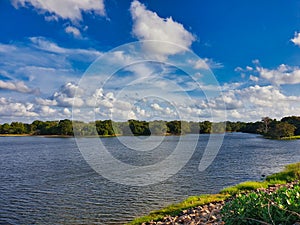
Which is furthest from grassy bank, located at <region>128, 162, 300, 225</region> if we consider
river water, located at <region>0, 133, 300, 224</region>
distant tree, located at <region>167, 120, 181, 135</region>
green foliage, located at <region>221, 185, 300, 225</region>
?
distant tree, located at <region>167, 120, 181, 135</region>

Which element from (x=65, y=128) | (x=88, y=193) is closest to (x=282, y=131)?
(x=65, y=128)

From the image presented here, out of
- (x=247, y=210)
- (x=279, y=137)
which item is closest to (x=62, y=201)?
(x=247, y=210)

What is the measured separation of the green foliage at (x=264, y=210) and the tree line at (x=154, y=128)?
72582mm

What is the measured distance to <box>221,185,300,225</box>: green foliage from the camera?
5965 millimetres

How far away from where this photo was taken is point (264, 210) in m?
6.05

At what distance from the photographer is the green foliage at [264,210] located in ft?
19.6

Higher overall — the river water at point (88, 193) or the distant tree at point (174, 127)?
the distant tree at point (174, 127)

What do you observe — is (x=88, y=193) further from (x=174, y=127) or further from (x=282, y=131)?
(x=174, y=127)

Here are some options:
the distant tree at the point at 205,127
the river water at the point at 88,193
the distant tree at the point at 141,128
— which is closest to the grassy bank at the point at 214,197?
the river water at the point at 88,193

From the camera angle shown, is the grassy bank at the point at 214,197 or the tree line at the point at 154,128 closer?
the grassy bank at the point at 214,197

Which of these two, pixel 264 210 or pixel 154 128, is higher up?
pixel 154 128

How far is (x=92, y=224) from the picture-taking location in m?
15.0

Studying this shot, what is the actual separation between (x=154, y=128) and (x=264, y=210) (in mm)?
113039

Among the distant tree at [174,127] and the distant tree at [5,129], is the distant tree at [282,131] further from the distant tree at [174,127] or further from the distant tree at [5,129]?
the distant tree at [5,129]
